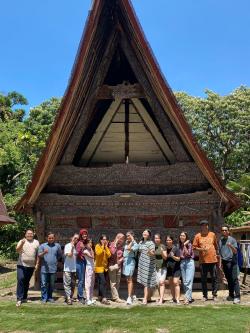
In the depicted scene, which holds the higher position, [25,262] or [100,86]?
[100,86]

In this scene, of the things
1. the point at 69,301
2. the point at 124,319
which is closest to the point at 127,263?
the point at 69,301

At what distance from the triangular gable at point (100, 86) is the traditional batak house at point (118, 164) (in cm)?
2

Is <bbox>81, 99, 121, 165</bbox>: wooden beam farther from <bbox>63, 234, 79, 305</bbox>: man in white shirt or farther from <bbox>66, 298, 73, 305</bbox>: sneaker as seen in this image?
<bbox>66, 298, 73, 305</bbox>: sneaker

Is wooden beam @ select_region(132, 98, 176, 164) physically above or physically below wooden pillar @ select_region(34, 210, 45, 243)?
above

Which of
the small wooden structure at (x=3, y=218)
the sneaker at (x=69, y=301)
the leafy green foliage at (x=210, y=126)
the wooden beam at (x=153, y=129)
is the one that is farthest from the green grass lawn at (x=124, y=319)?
the leafy green foliage at (x=210, y=126)

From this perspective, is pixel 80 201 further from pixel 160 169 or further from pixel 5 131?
pixel 5 131

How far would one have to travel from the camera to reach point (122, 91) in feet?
33.1

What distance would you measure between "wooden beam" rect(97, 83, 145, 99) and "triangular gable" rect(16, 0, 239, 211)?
170 mm

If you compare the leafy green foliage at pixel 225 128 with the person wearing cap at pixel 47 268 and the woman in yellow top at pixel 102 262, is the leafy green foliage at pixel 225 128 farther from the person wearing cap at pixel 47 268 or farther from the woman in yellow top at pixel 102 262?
the person wearing cap at pixel 47 268

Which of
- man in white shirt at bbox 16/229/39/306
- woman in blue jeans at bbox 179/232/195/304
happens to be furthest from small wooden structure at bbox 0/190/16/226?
woman in blue jeans at bbox 179/232/195/304

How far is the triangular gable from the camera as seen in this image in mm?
9250

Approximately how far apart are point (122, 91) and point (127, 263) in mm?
4148

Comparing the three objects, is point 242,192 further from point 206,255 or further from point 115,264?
point 115,264

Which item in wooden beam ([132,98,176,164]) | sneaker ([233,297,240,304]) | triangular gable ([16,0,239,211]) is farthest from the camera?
wooden beam ([132,98,176,164])
